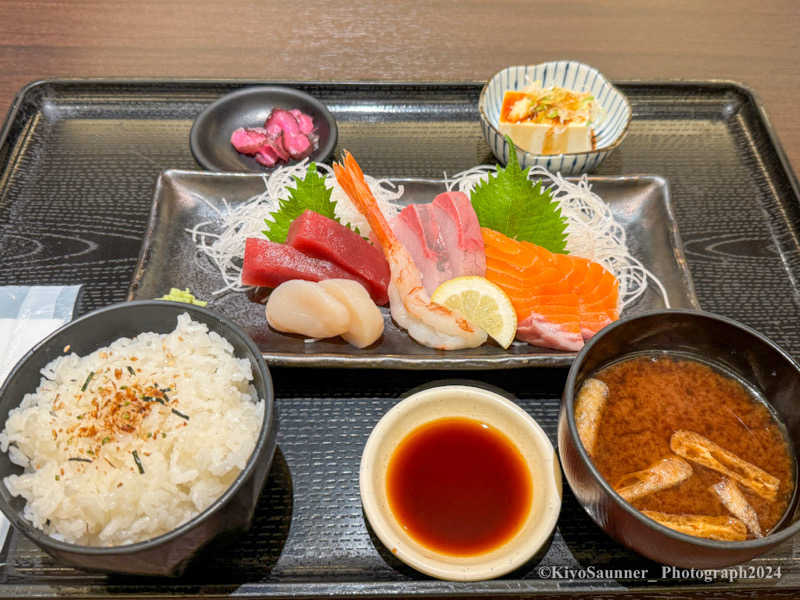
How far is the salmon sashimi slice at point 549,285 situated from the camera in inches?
82.7

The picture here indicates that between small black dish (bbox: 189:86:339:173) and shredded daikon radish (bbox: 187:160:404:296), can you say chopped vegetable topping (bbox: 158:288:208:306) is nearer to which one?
shredded daikon radish (bbox: 187:160:404:296)

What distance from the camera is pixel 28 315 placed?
7.09ft

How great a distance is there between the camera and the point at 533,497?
67.2 inches

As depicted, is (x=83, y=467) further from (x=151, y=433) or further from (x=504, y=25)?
(x=504, y=25)

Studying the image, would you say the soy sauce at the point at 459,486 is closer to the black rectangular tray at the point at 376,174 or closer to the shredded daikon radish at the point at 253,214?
the black rectangular tray at the point at 376,174

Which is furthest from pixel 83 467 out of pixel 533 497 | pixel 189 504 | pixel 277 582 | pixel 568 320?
pixel 568 320

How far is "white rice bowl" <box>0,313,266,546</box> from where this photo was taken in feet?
4.70

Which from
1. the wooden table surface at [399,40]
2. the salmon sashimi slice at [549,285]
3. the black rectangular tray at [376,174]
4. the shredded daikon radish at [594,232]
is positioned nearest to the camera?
the black rectangular tray at [376,174]

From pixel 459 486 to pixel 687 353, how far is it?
78cm

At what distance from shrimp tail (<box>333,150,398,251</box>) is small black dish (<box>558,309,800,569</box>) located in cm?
93

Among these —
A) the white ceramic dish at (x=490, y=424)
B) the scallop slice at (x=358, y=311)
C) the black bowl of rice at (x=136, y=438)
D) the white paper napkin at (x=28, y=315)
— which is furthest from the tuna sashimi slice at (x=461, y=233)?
the white paper napkin at (x=28, y=315)

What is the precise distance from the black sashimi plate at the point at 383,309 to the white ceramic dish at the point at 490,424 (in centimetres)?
16

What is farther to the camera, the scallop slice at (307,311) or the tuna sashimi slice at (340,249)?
the tuna sashimi slice at (340,249)

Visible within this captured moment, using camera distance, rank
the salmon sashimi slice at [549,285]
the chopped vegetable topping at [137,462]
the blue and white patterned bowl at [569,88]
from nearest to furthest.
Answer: the chopped vegetable topping at [137,462] < the salmon sashimi slice at [549,285] < the blue and white patterned bowl at [569,88]
